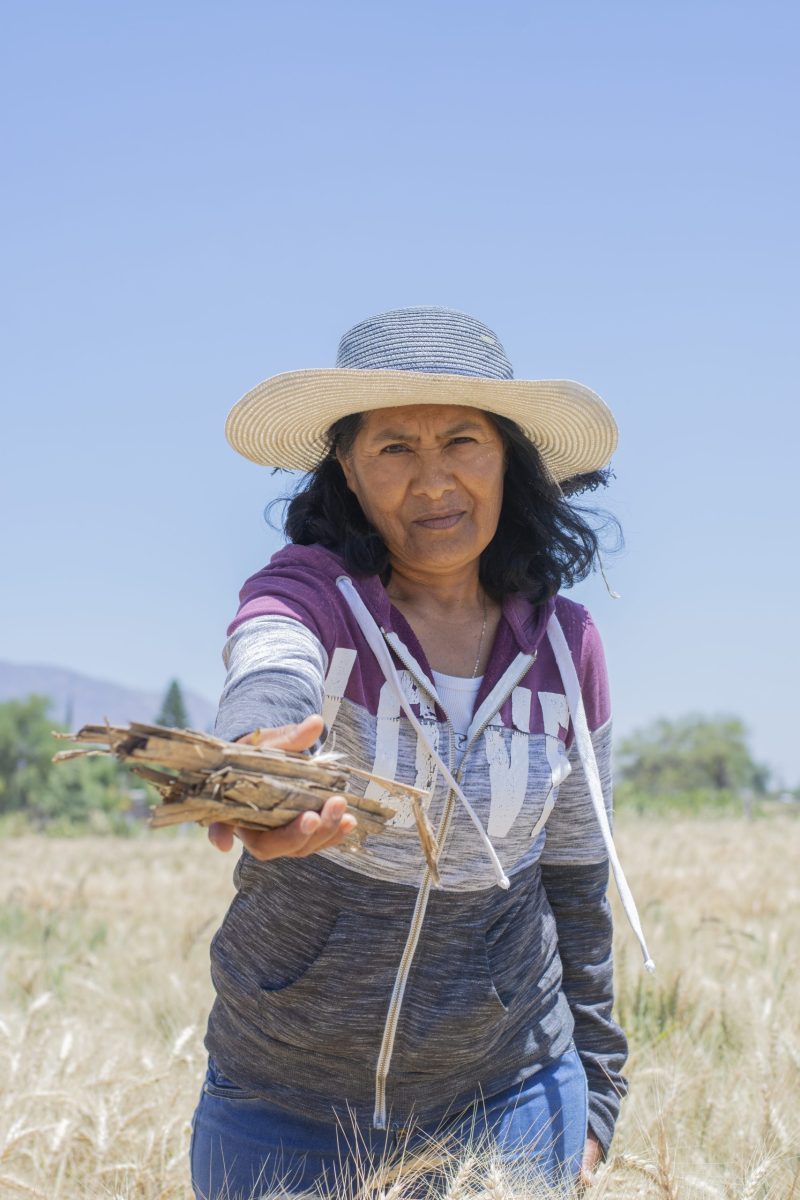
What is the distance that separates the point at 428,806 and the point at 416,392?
88 centimetres

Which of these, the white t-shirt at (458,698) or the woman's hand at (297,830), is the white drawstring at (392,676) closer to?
the white t-shirt at (458,698)

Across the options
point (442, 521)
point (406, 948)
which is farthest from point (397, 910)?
point (442, 521)

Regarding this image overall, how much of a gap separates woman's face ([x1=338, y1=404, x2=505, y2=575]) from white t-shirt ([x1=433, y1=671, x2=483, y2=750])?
9.9 inches

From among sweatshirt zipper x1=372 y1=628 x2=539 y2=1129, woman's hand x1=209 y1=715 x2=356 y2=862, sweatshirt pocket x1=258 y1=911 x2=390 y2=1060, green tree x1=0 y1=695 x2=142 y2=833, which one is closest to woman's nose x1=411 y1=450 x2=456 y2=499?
sweatshirt zipper x1=372 y1=628 x2=539 y2=1129

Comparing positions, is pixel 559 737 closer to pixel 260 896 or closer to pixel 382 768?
pixel 382 768

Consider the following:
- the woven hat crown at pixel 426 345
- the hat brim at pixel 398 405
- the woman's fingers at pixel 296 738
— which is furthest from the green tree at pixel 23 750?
the woman's fingers at pixel 296 738

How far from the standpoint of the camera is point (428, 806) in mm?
2408

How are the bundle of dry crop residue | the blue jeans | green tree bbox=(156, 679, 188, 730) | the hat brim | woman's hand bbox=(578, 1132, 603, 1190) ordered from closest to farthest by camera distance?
1. the bundle of dry crop residue
2. the blue jeans
3. the hat brim
4. woman's hand bbox=(578, 1132, 603, 1190)
5. green tree bbox=(156, 679, 188, 730)

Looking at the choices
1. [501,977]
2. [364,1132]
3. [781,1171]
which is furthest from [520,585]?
[781,1171]

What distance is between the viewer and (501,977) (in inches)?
104

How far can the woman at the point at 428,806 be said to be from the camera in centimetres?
248

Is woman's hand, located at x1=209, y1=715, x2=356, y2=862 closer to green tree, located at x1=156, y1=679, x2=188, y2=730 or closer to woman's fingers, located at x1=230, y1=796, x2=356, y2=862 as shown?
woman's fingers, located at x1=230, y1=796, x2=356, y2=862

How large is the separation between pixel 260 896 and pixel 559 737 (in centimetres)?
74

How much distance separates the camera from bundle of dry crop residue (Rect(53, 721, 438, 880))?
1.45 metres
